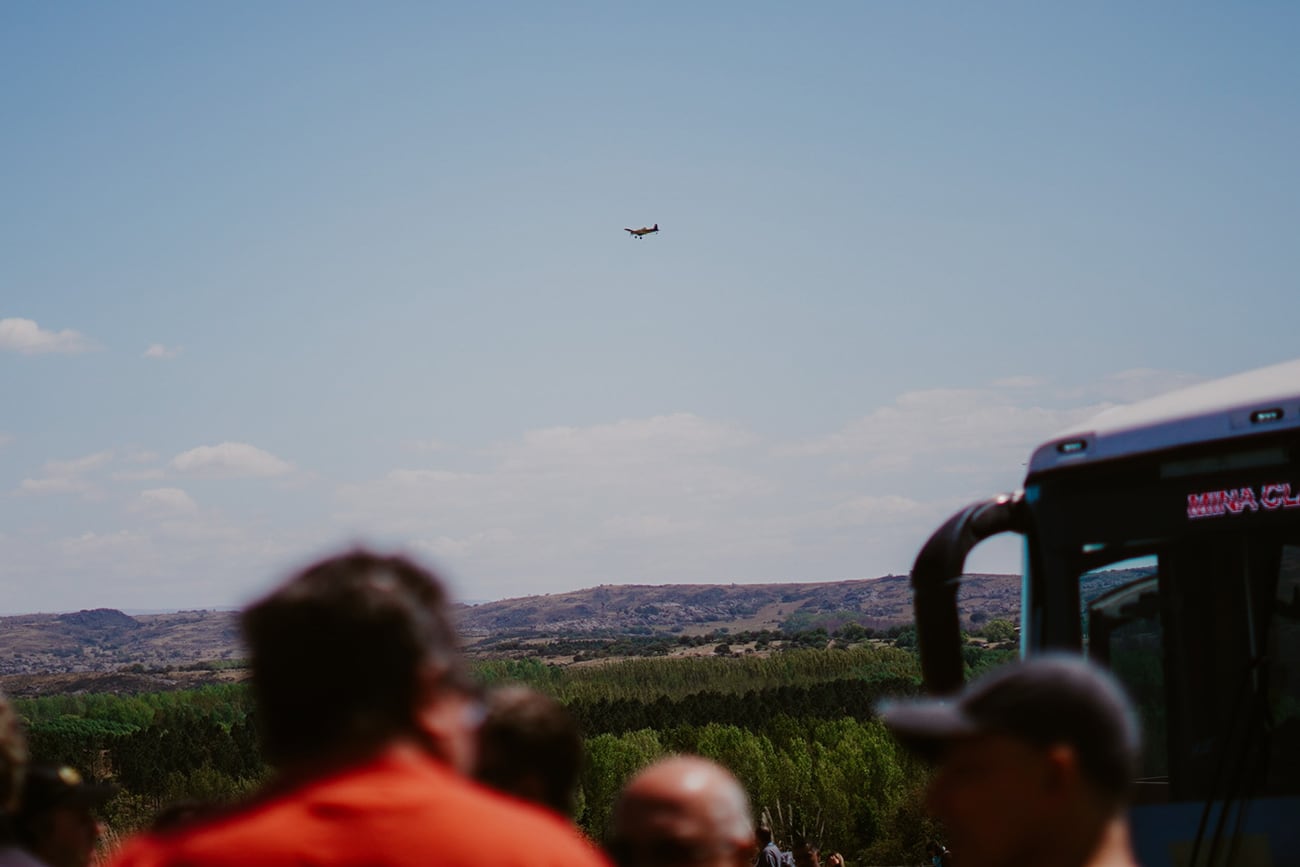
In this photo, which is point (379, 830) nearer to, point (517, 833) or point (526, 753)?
point (517, 833)

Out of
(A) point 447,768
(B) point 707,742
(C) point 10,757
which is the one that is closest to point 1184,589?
(C) point 10,757

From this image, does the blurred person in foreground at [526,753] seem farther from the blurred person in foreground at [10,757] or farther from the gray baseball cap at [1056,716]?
the blurred person in foreground at [10,757]

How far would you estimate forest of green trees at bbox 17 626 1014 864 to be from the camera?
277 ft

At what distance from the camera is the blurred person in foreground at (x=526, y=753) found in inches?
124

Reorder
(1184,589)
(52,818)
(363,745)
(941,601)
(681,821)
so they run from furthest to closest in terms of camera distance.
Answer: (1184,589) < (941,601) < (52,818) < (681,821) < (363,745)

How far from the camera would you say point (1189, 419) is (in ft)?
24.0

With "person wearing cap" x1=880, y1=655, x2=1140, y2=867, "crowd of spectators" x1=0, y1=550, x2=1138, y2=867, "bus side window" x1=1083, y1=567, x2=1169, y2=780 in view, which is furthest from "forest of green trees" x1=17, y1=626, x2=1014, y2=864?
"person wearing cap" x1=880, y1=655, x2=1140, y2=867

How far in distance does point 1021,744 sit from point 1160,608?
5.15m

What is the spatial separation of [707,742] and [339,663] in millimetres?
93968

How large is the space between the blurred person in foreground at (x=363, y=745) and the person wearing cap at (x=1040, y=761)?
669mm

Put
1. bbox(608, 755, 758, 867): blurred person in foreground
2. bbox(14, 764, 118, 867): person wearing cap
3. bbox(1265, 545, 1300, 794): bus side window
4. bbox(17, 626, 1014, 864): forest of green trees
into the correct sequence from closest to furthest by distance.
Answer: bbox(608, 755, 758, 867): blurred person in foreground < bbox(14, 764, 118, 867): person wearing cap < bbox(1265, 545, 1300, 794): bus side window < bbox(17, 626, 1014, 864): forest of green trees

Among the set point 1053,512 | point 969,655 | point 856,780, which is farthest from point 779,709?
point 1053,512

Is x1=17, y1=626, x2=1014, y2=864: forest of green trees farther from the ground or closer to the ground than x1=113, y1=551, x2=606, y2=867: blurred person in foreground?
closer to the ground

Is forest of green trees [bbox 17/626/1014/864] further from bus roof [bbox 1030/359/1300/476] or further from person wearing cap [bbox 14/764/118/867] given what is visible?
person wearing cap [bbox 14/764/118/867]
